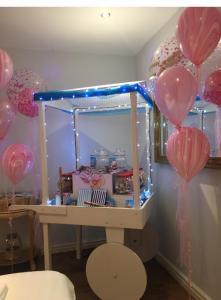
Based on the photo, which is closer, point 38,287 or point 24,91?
point 38,287

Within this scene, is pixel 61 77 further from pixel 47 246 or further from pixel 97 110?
pixel 47 246

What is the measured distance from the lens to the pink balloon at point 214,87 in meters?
1.38

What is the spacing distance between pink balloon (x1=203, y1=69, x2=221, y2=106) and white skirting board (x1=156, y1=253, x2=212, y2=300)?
143 centimetres

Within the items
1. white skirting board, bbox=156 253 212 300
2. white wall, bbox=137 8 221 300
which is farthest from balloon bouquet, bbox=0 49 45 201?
white skirting board, bbox=156 253 212 300

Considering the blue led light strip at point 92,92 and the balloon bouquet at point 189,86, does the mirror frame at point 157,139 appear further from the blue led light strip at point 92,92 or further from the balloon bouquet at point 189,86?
the balloon bouquet at point 189,86

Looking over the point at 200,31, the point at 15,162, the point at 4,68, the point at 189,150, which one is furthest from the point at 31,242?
the point at 200,31

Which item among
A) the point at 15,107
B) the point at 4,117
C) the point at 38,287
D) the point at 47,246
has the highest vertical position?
the point at 15,107

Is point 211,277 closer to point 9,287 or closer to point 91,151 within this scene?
point 9,287

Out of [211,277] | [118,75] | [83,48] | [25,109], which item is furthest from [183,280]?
[83,48]

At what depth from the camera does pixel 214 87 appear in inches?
54.7

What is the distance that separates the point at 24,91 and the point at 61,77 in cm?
74

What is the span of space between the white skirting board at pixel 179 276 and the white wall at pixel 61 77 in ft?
2.73

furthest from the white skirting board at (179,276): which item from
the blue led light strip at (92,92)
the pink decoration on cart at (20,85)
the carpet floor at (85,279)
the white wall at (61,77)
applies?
the pink decoration on cart at (20,85)

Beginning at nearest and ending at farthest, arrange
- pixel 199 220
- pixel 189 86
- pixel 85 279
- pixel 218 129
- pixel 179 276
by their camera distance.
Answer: pixel 189 86, pixel 218 129, pixel 199 220, pixel 179 276, pixel 85 279
